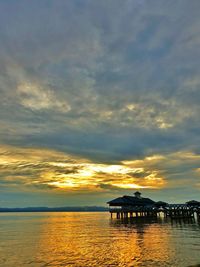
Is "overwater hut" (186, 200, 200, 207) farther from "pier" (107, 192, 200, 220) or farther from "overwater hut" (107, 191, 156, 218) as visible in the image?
"overwater hut" (107, 191, 156, 218)

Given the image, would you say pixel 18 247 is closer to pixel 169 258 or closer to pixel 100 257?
pixel 100 257

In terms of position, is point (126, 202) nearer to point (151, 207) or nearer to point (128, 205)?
point (128, 205)

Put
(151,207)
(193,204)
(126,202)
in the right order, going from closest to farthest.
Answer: (193,204)
(126,202)
(151,207)

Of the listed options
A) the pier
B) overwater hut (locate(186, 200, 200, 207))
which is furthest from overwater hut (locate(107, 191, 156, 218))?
overwater hut (locate(186, 200, 200, 207))

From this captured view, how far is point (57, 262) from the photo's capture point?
75.6 ft

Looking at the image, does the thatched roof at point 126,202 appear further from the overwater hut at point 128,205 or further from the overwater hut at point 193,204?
the overwater hut at point 193,204

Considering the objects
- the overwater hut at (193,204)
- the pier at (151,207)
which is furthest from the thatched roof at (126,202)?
the overwater hut at (193,204)

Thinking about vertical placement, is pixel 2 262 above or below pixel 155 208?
below

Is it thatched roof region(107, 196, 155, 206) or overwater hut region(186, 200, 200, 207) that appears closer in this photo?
overwater hut region(186, 200, 200, 207)

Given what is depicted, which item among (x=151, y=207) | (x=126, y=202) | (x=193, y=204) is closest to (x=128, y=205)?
(x=126, y=202)

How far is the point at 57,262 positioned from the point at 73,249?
6.81 meters

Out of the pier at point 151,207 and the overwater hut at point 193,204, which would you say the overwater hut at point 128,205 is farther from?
the overwater hut at point 193,204

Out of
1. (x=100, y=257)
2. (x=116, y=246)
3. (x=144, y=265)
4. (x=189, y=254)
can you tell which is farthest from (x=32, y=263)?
(x=189, y=254)

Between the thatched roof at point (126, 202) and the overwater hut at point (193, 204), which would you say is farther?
the thatched roof at point (126, 202)
